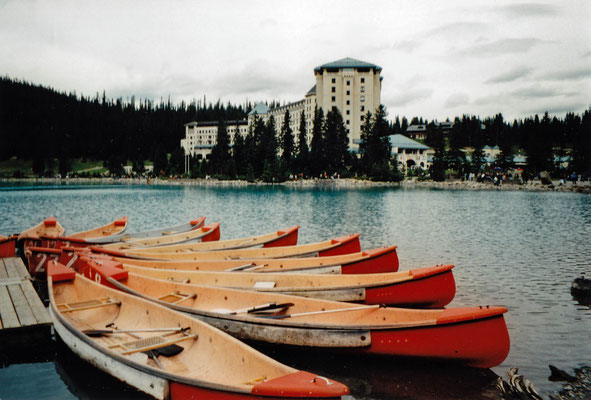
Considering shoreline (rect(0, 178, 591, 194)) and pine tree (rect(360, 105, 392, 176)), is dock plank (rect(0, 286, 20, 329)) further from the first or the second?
pine tree (rect(360, 105, 392, 176))

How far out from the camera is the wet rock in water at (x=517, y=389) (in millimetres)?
7289

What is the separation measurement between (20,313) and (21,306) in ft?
1.80

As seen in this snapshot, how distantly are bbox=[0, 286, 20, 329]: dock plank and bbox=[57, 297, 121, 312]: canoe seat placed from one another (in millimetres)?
882

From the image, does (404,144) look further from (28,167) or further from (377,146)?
(28,167)

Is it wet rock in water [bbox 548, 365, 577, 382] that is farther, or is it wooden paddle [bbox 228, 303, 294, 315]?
wooden paddle [bbox 228, 303, 294, 315]

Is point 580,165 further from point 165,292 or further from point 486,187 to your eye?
point 165,292

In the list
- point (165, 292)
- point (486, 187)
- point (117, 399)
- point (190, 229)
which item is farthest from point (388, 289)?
point (486, 187)

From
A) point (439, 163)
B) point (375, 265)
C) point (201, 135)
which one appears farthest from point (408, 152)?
point (375, 265)

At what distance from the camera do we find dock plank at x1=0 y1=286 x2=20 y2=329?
888cm

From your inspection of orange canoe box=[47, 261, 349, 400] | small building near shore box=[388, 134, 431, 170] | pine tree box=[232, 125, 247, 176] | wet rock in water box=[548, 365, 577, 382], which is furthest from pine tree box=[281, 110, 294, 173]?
wet rock in water box=[548, 365, 577, 382]

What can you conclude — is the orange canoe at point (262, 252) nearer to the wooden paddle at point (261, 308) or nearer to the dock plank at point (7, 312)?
the dock plank at point (7, 312)

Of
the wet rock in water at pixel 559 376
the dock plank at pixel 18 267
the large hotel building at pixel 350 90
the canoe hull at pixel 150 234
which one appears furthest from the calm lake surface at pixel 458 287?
the large hotel building at pixel 350 90

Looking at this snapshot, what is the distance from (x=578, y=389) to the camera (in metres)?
7.72

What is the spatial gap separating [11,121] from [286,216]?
172 metres
